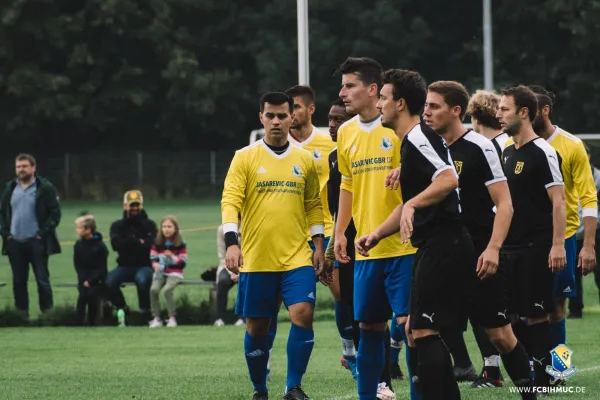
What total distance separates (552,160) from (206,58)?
4609cm

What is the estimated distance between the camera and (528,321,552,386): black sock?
9070mm

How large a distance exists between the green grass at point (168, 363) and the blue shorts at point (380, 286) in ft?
3.82

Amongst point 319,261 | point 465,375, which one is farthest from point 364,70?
point 465,375

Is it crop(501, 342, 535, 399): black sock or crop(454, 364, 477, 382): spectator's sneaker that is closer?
crop(501, 342, 535, 399): black sock

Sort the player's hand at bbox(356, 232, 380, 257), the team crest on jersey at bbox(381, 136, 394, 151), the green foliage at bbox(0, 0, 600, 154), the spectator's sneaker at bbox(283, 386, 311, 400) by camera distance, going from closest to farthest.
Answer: the player's hand at bbox(356, 232, 380, 257) < the team crest on jersey at bbox(381, 136, 394, 151) < the spectator's sneaker at bbox(283, 386, 311, 400) < the green foliage at bbox(0, 0, 600, 154)

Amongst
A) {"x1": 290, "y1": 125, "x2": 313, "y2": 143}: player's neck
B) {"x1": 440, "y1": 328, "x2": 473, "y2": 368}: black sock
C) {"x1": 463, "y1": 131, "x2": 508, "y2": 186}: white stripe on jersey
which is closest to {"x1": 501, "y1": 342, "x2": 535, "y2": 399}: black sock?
{"x1": 463, "y1": 131, "x2": 508, "y2": 186}: white stripe on jersey

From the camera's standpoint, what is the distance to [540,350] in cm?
918

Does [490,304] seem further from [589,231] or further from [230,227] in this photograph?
[589,231]

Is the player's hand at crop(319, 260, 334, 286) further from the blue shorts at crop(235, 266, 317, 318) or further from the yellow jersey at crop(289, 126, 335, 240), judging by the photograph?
the yellow jersey at crop(289, 126, 335, 240)

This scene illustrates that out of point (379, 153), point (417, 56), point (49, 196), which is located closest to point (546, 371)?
point (379, 153)

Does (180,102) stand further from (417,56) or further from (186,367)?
(186,367)

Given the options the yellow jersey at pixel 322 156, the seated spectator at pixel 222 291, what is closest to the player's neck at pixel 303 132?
the yellow jersey at pixel 322 156

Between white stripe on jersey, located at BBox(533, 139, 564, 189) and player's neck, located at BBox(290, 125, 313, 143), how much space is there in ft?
7.00

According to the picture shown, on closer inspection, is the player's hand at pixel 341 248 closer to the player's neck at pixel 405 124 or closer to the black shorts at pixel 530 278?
the player's neck at pixel 405 124
